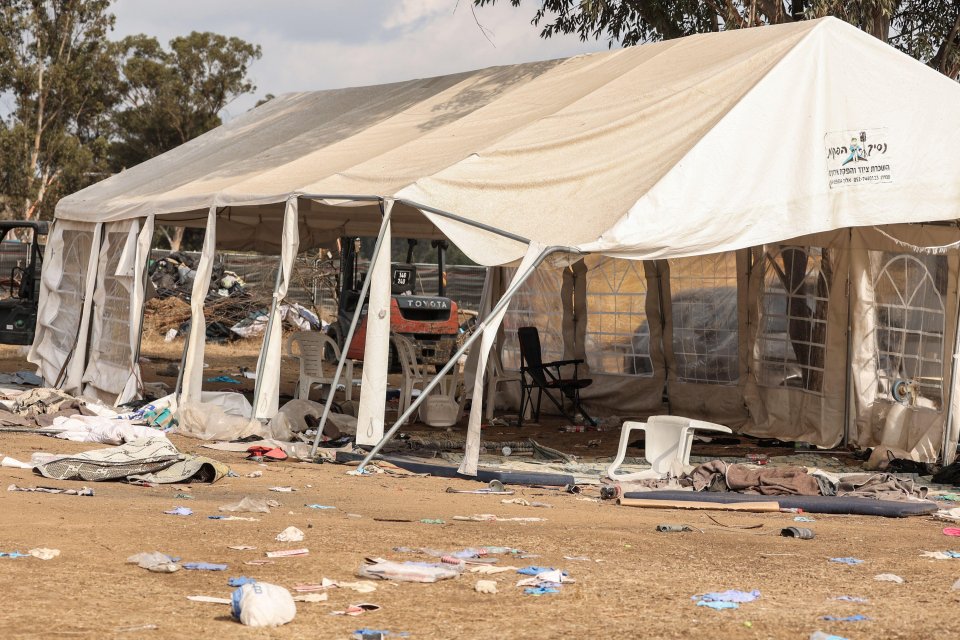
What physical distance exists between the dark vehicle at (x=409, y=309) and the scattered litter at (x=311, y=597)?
41.0 ft

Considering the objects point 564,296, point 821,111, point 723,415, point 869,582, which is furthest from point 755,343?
point 869,582

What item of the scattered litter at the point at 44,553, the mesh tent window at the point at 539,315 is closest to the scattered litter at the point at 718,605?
the scattered litter at the point at 44,553

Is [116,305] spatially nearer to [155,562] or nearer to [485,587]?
[155,562]

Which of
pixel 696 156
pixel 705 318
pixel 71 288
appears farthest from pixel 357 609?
pixel 71 288

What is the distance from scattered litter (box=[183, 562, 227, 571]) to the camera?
5492 mm

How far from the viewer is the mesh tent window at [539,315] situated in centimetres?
1453

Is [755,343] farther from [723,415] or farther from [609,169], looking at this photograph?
[609,169]

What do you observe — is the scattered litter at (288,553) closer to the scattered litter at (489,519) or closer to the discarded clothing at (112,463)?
the scattered litter at (489,519)

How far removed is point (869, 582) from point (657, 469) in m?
3.49

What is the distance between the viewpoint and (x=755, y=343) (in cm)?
1265

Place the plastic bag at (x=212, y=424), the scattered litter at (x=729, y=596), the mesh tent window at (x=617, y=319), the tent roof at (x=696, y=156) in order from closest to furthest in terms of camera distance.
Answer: the scattered litter at (x=729, y=596) < the tent roof at (x=696, y=156) < the plastic bag at (x=212, y=424) < the mesh tent window at (x=617, y=319)

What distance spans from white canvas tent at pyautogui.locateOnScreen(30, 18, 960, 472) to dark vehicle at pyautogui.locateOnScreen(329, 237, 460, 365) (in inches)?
230

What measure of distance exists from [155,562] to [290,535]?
3.04 ft

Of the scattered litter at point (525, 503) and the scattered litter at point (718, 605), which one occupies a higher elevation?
the scattered litter at point (718, 605)
